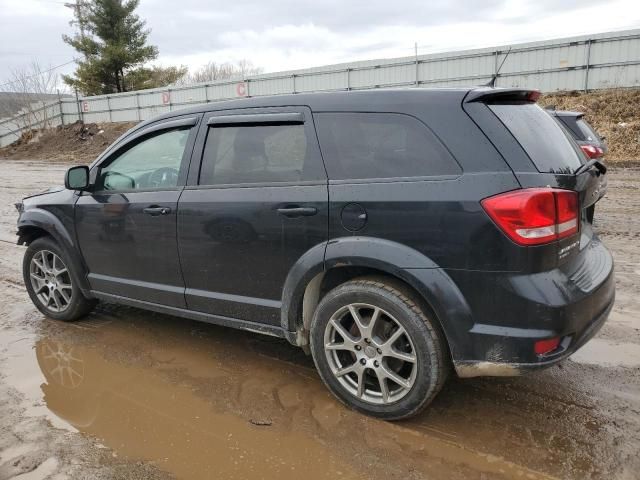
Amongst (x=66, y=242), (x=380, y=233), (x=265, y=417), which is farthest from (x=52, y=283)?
(x=380, y=233)

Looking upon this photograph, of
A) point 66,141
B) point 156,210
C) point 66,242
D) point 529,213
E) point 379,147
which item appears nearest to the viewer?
point 529,213

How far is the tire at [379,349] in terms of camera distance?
2730mm

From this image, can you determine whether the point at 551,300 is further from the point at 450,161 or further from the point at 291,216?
the point at 291,216

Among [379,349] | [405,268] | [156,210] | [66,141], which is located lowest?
[66,141]

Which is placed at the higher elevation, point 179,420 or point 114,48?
point 114,48

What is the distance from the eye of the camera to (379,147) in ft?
9.56

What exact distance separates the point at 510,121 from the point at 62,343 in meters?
3.73

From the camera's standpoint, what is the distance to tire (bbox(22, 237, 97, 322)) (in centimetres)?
449

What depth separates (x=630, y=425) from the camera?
2807 mm

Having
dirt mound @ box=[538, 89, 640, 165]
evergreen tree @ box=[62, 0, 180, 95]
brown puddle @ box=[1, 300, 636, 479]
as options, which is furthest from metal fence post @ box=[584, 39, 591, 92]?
evergreen tree @ box=[62, 0, 180, 95]

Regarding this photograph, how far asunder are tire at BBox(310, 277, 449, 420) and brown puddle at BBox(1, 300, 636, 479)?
15 cm

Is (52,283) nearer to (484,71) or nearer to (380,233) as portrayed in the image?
(380,233)

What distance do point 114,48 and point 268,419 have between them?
1647 inches

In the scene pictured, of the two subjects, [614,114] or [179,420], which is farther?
[614,114]
